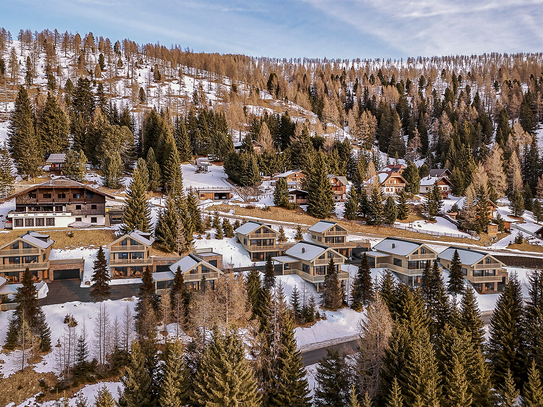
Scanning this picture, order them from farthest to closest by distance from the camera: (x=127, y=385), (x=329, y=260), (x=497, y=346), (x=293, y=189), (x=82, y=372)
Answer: (x=293, y=189) → (x=329, y=260) → (x=497, y=346) → (x=82, y=372) → (x=127, y=385)

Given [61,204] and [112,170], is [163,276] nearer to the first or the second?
[61,204]

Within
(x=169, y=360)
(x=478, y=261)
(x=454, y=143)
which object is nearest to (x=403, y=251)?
(x=478, y=261)

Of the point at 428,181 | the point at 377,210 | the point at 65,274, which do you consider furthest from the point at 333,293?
the point at 428,181

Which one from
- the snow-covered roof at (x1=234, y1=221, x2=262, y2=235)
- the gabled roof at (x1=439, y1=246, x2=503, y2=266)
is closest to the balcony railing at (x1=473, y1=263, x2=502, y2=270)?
the gabled roof at (x1=439, y1=246, x2=503, y2=266)

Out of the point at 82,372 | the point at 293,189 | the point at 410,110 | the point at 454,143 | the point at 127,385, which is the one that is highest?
the point at 410,110

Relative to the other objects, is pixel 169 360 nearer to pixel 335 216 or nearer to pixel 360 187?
pixel 335 216

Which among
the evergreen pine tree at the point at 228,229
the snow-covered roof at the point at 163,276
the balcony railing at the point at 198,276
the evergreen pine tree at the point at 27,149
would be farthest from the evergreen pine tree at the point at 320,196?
the evergreen pine tree at the point at 27,149
